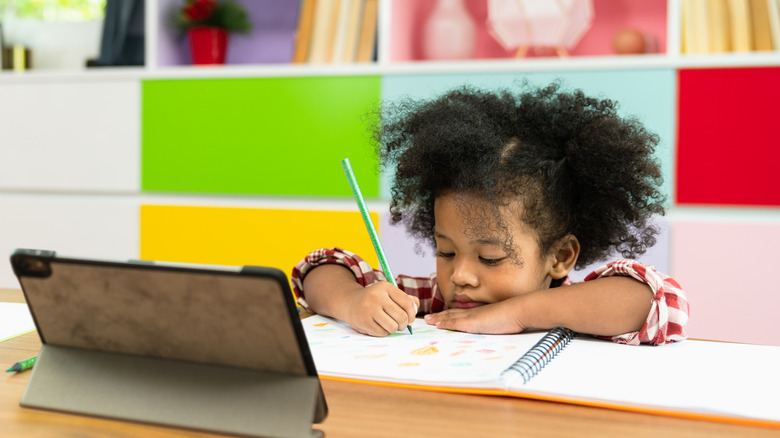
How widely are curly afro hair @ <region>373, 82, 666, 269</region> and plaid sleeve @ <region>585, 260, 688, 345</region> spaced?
197 millimetres

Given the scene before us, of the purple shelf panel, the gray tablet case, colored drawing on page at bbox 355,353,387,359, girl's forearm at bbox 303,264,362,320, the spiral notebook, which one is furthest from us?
the purple shelf panel

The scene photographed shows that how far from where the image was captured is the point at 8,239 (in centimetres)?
256

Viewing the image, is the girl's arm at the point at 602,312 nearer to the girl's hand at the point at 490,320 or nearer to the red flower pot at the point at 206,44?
the girl's hand at the point at 490,320

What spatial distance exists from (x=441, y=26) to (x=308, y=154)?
1.83ft

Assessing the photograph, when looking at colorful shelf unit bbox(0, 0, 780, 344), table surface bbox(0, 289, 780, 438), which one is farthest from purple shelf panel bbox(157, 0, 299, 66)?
table surface bbox(0, 289, 780, 438)

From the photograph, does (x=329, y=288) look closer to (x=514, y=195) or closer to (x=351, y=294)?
(x=351, y=294)

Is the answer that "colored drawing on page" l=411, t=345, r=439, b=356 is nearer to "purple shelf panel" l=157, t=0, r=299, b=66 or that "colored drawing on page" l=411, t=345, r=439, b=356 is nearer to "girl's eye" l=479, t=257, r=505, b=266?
"girl's eye" l=479, t=257, r=505, b=266

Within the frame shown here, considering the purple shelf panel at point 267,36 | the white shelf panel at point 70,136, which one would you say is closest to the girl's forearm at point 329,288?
the white shelf panel at point 70,136

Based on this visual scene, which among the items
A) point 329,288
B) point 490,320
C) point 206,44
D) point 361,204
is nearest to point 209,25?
point 206,44

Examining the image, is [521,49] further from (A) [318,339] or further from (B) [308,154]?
(A) [318,339]

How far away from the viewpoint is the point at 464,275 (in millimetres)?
1036

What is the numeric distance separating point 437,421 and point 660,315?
426 mm

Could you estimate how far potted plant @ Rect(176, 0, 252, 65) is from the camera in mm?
2398

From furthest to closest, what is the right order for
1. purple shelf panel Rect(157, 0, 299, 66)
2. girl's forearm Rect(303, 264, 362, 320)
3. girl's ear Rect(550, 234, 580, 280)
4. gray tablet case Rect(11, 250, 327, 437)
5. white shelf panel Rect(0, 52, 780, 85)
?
purple shelf panel Rect(157, 0, 299, 66) → white shelf panel Rect(0, 52, 780, 85) → girl's ear Rect(550, 234, 580, 280) → girl's forearm Rect(303, 264, 362, 320) → gray tablet case Rect(11, 250, 327, 437)
